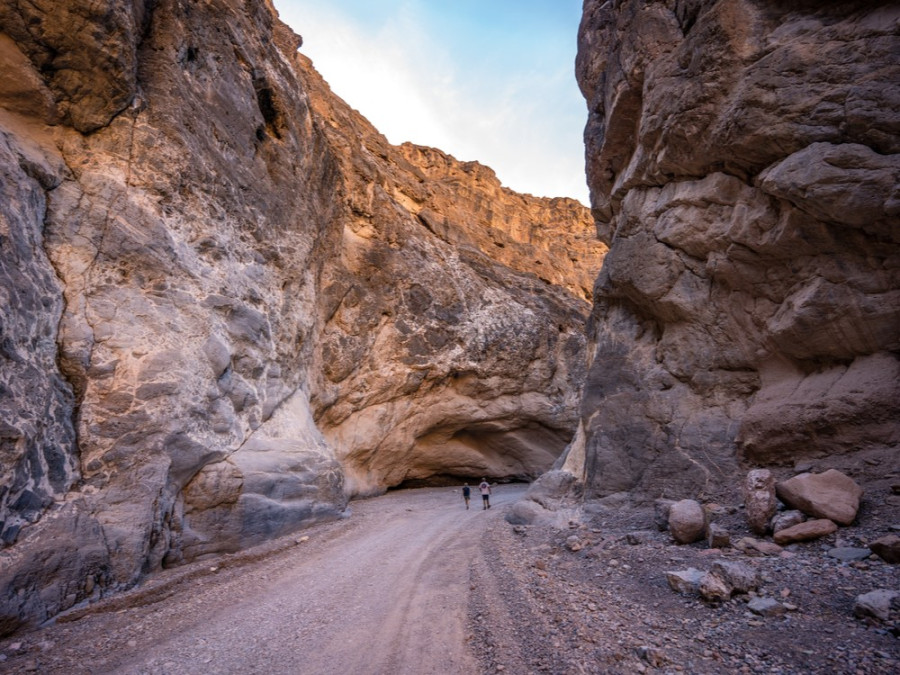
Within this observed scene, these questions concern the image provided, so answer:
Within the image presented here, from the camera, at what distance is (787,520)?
18.1 ft

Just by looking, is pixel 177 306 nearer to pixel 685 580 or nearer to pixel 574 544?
pixel 574 544

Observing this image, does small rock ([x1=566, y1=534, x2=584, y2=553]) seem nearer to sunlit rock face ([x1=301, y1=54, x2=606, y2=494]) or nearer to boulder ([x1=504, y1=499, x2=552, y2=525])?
boulder ([x1=504, y1=499, x2=552, y2=525])

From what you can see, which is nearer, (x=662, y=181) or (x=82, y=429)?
(x=82, y=429)

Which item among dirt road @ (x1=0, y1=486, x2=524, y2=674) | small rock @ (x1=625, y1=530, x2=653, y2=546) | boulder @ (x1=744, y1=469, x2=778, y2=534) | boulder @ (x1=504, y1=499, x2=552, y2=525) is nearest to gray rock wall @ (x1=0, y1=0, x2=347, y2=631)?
dirt road @ (x1=0, y1=486, x2=524, y2=674)

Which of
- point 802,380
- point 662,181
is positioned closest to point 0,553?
point 802,380

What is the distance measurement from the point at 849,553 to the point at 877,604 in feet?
4.79

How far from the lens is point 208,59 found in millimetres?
11242

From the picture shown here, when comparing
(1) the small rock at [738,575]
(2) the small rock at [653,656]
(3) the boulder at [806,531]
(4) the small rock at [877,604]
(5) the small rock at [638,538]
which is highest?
(3) the boulder at [806,531]

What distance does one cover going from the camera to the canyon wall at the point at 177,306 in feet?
21.4

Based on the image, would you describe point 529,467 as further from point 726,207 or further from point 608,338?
point 726,207

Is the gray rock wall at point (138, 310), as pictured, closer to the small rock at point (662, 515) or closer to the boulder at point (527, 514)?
the boulder at point (527, 514)

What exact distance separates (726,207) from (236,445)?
11.2m

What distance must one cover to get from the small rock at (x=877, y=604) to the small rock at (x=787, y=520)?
192 centimetres

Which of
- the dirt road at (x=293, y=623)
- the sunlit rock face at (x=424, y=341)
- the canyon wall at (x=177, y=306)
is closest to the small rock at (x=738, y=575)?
the dirt road at (x=293, y=623)
